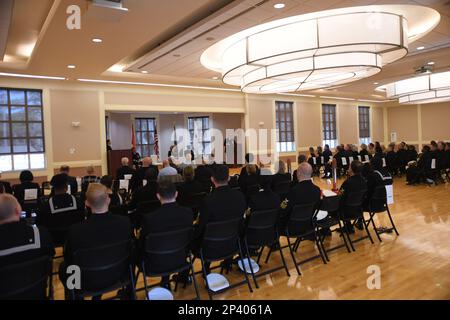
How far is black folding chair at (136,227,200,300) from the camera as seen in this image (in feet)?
8.88

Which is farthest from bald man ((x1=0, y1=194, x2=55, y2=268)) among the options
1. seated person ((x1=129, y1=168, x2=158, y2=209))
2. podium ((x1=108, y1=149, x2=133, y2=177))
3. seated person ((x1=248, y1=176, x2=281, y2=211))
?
podium ((x1=108, y1=149, x2=133, y2=177))

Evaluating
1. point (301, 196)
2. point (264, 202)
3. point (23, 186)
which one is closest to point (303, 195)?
point (301, 196)

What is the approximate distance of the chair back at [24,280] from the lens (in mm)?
2062

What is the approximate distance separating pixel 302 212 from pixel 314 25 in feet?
8.68

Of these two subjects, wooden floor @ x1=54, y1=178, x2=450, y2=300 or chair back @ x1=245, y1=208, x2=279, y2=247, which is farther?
chair back @ x1=245, y1=208, x2=279, y2=247

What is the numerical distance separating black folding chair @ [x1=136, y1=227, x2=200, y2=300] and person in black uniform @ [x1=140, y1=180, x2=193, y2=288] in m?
0.09

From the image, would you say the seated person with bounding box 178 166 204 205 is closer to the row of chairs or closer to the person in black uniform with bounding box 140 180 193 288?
the row of chairs

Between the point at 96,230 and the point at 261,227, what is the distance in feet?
5.36

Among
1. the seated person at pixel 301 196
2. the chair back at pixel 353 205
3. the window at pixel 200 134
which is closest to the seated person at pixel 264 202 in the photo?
the seated person at pixel 301 196

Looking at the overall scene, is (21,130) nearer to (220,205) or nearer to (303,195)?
(220,205)

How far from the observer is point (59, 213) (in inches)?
150

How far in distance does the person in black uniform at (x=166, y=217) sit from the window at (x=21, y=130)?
8.22 m

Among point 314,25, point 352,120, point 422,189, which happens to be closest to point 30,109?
point 314,25

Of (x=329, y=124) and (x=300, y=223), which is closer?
(x=300, y=223)
